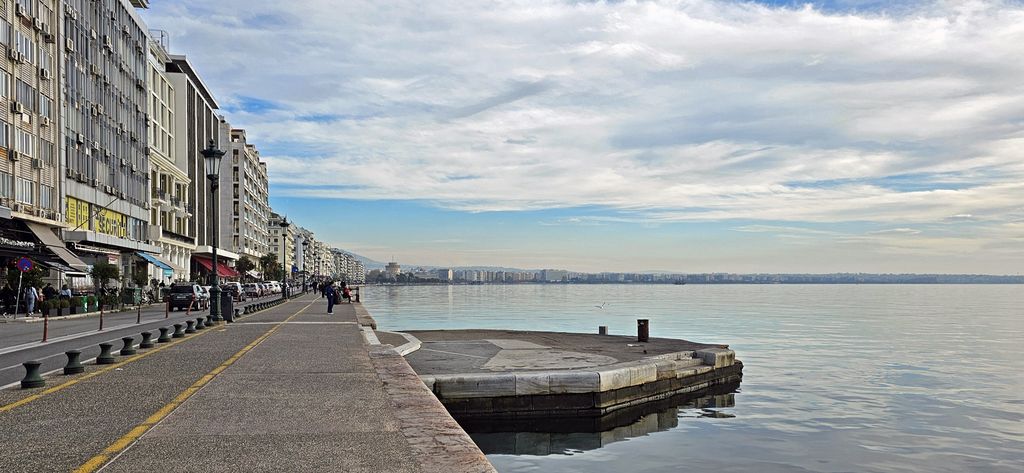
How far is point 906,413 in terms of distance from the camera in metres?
22.8

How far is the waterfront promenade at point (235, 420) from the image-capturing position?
7.26 metres

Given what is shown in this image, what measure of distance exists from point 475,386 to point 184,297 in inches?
1516

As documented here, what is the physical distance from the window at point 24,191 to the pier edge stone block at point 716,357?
126 feet

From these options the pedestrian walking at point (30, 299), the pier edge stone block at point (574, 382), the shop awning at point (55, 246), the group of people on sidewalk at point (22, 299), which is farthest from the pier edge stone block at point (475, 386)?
the shop awning at point (55, 246)

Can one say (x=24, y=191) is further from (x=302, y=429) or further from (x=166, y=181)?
(x=302, y=429)

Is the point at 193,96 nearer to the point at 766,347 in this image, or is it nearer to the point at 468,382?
the point at 766,347

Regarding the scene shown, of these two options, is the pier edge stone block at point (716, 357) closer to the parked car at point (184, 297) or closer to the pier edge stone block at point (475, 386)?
the pier edge stone block at point (475, 386)

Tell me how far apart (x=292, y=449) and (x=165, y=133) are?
292 ft

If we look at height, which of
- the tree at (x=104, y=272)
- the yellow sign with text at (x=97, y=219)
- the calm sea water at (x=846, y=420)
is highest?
the yellow sign with text at (x=97, y=219)

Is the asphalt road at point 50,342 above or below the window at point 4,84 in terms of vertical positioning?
below

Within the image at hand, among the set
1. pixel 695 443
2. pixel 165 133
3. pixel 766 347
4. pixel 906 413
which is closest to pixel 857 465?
pixel 695 443

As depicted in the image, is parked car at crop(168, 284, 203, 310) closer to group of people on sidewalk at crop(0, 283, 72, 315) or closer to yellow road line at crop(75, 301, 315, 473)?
group of people on sidewalk at crop(0, 283, 72, 315)

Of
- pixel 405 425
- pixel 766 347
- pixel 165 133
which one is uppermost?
pixel 165 133

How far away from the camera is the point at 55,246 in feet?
157
